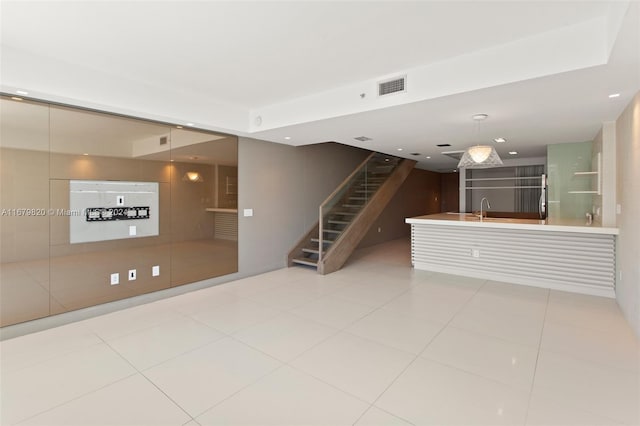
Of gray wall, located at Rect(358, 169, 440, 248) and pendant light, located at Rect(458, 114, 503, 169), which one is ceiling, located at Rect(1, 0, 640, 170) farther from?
gray wall, located at Rect(358, 169, 440, 248)

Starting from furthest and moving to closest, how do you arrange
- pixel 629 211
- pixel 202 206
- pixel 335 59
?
pixel 202 206, pixel 629 211, pixel 335 59

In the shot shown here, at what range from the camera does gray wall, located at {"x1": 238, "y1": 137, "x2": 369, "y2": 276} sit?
5.73 meters

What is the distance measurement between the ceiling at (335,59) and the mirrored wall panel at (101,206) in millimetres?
388

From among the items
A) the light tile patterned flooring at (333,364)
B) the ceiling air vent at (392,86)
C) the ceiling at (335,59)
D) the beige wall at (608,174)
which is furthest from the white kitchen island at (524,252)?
the ceiling air vent at (392,86)

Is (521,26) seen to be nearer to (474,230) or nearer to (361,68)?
(361,68)

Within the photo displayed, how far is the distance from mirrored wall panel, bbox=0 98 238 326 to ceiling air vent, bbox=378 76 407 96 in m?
2.92

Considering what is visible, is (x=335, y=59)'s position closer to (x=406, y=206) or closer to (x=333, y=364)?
(x=333, y=364)

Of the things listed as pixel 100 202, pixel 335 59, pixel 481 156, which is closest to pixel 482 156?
pixel 481 156

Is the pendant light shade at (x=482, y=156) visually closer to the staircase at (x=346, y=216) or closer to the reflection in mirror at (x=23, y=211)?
the staircase at (x=346, y=216)

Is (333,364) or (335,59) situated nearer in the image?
(333,364)

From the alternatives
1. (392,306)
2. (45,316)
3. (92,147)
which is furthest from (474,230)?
(45,316)

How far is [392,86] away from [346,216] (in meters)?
3.85

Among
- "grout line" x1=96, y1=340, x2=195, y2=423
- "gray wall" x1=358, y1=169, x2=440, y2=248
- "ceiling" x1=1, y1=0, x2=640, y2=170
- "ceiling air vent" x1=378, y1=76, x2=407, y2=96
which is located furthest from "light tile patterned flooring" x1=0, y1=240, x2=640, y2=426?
"gray wall" x1=358, y1=169, x2=440, y2=248

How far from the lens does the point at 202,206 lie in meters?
5.02
